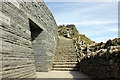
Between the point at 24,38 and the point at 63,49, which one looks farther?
the point at 63,49

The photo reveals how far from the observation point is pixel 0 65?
343 cm

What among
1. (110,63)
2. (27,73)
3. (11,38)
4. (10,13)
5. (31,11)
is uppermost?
(31,11)

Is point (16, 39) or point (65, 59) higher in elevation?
point (16, 39)

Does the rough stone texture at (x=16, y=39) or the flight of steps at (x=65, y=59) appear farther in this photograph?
the flight of steps at (x=65, y=59)

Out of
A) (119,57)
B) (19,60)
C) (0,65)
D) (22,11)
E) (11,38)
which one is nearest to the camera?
(0,65)

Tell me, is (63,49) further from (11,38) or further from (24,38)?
(11,38)

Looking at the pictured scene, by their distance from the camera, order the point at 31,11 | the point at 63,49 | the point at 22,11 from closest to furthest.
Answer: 1. the point at 22,11
2. the point at 31,11
3. the point at 63,49

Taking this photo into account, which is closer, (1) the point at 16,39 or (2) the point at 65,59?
(1) the point at 16,39

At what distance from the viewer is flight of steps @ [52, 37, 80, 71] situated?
381 inches

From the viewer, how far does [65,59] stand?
10781 mm

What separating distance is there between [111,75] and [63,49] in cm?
876

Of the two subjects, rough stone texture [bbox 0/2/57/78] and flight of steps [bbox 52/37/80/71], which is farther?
flight of steps [bbox 52/37/80/71]

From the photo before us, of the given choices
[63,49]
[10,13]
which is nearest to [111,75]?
[10,13]

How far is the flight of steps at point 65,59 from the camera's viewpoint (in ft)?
31.8
